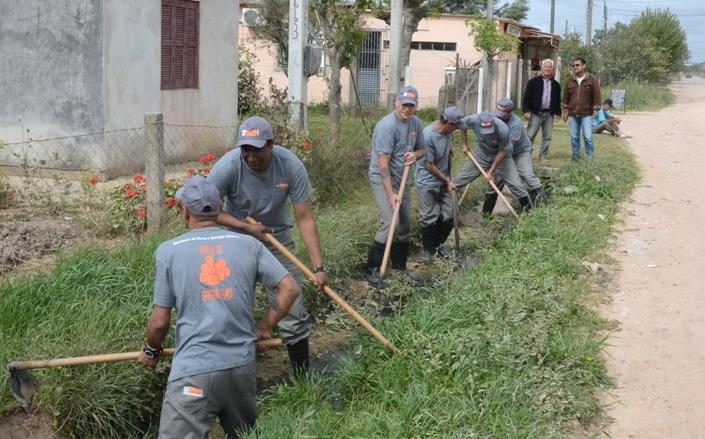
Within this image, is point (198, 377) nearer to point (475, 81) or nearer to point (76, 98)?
point (76, 98)

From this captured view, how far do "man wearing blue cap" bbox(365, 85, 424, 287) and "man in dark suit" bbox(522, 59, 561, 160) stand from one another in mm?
Result: 6308

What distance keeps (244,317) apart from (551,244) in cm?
497

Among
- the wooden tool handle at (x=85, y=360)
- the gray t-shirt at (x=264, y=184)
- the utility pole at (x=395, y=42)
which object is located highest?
the utility pole at (x=395, y=42)

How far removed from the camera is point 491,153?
1026cm

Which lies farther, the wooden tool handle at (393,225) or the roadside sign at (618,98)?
the roadside sign at (618,98)

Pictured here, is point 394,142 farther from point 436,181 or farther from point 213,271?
point 213,271

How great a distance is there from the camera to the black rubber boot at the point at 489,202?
36.3 ft

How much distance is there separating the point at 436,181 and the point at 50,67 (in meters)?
5.27

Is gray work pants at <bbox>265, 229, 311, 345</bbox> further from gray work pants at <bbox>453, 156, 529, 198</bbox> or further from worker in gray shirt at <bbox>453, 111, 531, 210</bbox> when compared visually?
gray work pants at <bbox>453, 156, 529, 198</bbox>

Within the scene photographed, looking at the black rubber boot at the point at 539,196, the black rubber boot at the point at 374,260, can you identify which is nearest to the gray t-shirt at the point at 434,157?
the black rubber boot at the point at 374,260

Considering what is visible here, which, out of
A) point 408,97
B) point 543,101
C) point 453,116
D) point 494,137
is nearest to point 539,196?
point 494,137

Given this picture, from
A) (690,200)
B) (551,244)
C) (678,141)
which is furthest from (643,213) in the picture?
(678,141)

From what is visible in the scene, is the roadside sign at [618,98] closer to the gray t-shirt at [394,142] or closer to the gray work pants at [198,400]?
the gray t-shirt at [394,142]

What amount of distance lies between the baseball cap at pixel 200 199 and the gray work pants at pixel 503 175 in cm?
616
